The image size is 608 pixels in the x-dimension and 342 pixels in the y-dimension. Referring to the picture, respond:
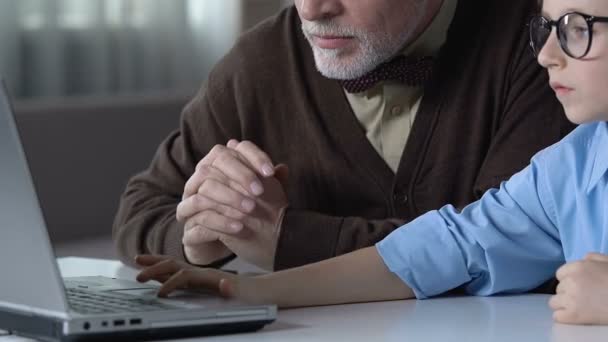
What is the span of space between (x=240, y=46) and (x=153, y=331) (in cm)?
98

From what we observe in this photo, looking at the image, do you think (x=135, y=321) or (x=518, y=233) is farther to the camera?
(x=518, y=233)

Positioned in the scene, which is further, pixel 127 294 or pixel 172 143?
pixel 172 143

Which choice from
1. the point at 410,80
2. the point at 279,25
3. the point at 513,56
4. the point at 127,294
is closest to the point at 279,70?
the point at 279,25

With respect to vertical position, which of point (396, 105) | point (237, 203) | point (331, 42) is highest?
point (331, 42)

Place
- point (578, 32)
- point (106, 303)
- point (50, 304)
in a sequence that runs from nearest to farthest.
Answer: point (50, 304)
point (106, 303)
point (578, 32)

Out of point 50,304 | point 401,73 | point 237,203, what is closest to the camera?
point 50,304

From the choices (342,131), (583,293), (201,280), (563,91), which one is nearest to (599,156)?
(563,91)

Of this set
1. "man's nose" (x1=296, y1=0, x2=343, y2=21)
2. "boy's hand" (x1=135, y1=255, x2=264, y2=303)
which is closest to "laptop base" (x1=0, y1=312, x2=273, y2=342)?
"boy's hand" (x1=135, y1=255, x2=264, y2=303)

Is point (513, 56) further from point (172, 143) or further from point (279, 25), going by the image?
point (172, 143)

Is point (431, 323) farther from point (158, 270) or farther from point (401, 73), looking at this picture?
point (401, 73)

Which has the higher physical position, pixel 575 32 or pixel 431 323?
pixel 575 32

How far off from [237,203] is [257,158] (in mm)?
68

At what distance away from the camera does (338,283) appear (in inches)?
55.7

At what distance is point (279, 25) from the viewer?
80.9 inches
